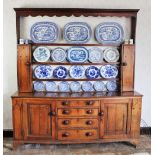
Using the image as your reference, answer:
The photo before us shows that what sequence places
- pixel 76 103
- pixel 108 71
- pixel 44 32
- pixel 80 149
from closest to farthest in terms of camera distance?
pixel 76 103
pixel 80 149
pixel 44 32
pixel 108 71

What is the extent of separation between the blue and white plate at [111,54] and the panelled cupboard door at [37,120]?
1132 millimetres

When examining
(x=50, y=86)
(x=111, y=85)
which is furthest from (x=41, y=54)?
(x=111, y=85)

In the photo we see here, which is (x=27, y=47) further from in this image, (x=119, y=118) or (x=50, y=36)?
(x=119, y=118)

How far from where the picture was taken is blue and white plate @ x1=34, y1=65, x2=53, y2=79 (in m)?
3.11

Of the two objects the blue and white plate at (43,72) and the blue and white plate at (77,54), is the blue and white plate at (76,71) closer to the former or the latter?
the blue and white plate at (77,54)

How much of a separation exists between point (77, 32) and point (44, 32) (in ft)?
1.60

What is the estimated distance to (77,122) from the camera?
2824mm

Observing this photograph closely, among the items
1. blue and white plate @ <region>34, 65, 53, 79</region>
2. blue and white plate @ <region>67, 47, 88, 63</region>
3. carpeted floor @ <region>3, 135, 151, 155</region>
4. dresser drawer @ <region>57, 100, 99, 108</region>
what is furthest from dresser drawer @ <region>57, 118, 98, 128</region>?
blue and white plate @ <region>67, 47, 88, 63</region>

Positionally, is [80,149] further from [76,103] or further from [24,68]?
[24,68]

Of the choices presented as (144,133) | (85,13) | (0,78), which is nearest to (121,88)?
(144,133)

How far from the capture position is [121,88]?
3.09m

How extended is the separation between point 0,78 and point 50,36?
2398mm

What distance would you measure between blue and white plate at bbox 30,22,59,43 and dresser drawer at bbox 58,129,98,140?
1.34 meters

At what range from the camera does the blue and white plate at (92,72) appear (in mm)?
3158
